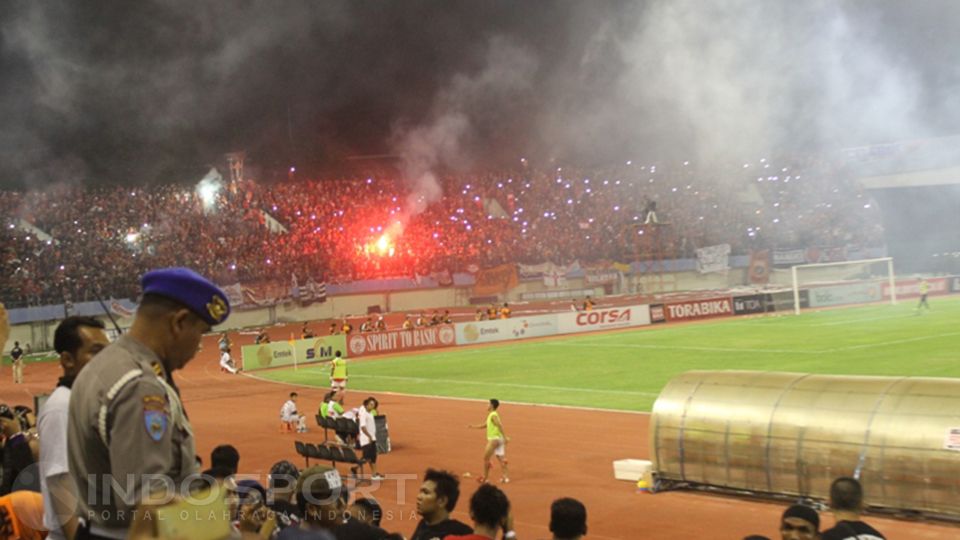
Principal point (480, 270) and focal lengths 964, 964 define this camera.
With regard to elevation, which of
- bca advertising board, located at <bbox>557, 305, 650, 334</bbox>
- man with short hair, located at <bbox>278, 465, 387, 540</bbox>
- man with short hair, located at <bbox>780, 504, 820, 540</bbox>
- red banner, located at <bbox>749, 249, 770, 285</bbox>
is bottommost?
man with short hair, located at <bbox>780, 504, 820, 540</bbox>

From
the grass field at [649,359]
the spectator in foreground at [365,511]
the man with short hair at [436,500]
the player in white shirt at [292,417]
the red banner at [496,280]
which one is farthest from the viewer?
the red banner at [496,280]

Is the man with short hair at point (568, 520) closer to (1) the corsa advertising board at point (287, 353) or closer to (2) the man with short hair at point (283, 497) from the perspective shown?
(2) the man with short hair at point (283, 497)

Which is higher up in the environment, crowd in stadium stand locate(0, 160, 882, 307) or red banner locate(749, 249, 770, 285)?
crowd in stadium stand locate(0, 160, 882, 307)

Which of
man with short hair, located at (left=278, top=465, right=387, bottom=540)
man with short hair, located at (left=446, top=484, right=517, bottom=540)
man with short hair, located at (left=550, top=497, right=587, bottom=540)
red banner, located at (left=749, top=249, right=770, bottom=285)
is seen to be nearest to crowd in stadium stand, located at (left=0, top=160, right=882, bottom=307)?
red banner, located at (left=749, top=249, right=770, bottom=285)

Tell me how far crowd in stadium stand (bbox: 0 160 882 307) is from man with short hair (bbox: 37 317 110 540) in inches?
1971

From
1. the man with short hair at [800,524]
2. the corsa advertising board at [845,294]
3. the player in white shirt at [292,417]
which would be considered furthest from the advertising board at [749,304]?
the man with short hair at [800,524]

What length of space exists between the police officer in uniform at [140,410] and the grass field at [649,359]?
2272 centimetres

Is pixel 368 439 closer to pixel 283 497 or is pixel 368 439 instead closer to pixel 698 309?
pixel 283 497

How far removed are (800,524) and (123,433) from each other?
15.6 ft

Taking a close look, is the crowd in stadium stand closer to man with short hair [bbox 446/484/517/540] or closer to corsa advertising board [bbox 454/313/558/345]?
A: corsa advertising board [bbox 454/313/558/345]

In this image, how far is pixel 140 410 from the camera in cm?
270

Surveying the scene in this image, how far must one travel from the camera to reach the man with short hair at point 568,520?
6184 millimetres

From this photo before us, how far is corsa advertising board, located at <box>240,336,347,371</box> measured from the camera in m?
41.4

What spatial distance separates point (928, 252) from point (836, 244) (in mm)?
7862
